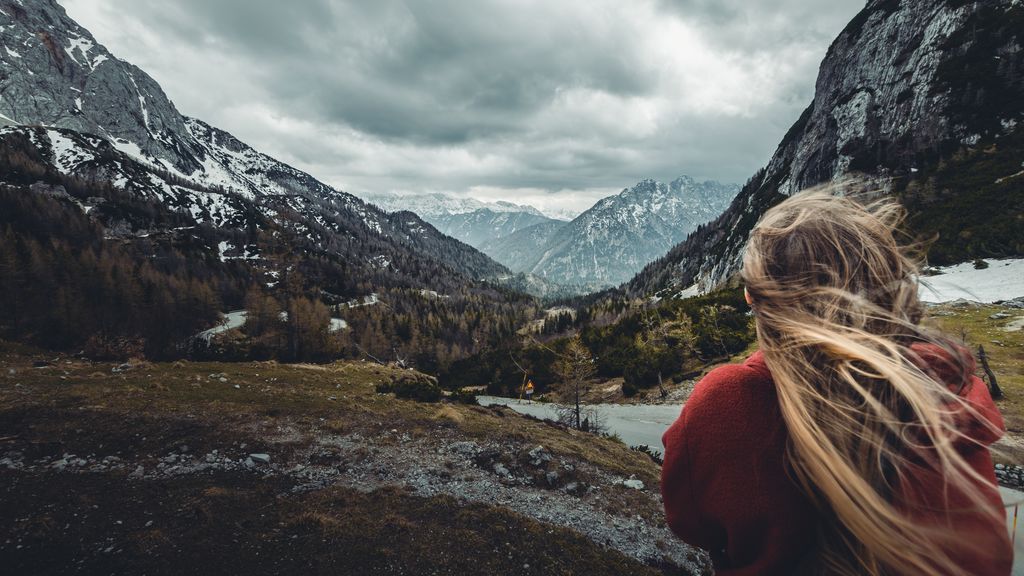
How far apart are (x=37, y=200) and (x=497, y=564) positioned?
174384 millimetres

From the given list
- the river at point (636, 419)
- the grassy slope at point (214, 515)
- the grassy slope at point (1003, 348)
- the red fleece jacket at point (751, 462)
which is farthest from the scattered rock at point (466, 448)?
the grassy slope at point (1003, 348)

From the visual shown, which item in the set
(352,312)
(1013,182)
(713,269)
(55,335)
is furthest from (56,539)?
(713,269)

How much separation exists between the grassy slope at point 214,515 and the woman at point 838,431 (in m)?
7.73

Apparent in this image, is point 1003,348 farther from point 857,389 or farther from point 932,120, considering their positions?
point 932,120

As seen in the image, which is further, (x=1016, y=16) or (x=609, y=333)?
(x=1016, y=16)

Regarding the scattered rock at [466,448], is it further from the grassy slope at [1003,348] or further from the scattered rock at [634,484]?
the grassy slope at [1003,348]

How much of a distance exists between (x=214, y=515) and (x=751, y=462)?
35.3 ft

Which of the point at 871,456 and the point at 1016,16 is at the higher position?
the point at 1016,16

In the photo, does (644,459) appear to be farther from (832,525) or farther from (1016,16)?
(1016,16)

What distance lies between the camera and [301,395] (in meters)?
19.0

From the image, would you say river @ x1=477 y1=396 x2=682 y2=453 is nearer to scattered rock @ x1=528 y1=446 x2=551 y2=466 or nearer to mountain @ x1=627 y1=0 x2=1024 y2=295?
scattered rock @ x1=528 y1=446 x2=551 y2=466

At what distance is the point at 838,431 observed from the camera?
148 centimetres

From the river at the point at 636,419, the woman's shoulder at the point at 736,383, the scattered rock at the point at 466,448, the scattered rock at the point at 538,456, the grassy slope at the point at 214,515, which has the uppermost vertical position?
the woman's shoulder at the point at 736,383

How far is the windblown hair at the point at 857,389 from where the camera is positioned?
139 cm
